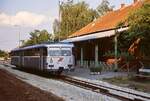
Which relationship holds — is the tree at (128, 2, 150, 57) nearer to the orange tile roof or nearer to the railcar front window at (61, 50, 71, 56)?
the railcar front window at (61, 50, 71, 56)

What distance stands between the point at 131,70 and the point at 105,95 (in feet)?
50.7

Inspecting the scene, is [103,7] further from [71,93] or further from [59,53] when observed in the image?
[71,93]

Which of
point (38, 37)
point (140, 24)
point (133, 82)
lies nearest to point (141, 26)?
point (140, 24)

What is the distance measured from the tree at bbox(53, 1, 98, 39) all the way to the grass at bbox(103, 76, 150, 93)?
154 ft

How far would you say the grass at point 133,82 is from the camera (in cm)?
2359

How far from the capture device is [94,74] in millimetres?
36281

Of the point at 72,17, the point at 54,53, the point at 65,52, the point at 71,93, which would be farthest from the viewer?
the point at 72,17

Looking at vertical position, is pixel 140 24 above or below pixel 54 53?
above

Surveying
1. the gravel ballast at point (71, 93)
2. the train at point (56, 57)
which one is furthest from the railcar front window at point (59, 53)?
the gravel ballast at point (71, 93)

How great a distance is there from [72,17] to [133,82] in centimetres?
5058

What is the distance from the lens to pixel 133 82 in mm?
26969

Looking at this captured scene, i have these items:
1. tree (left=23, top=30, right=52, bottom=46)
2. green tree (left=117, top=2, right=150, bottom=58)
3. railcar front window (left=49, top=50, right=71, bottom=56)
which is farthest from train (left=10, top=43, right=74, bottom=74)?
tree (left=23, top=30, right=52, bottom=46)

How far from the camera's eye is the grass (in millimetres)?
23586

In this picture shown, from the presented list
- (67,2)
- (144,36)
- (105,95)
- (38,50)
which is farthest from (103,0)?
(105,95)
